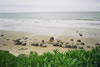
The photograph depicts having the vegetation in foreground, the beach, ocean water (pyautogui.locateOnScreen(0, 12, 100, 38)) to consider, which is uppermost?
the vegetation in foreground

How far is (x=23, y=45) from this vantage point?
451cm

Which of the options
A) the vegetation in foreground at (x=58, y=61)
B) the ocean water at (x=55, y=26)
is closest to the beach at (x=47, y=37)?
the ocean water at (x=55, y=26)

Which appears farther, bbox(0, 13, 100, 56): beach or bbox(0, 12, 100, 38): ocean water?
bbox(0, 12, 100, 38): ocean water

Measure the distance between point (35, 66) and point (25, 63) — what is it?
0.27 ft

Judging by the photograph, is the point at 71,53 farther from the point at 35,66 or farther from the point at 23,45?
the point at 23,45

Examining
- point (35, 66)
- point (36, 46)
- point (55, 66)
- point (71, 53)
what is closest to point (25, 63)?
point (35, 66)

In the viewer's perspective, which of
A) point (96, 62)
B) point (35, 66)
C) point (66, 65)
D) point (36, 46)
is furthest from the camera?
point (36, 46)

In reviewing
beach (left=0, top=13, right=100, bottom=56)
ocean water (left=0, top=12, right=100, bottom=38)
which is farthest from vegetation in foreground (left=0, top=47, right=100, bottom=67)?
ocean water (left=0, top=12, right=100, bottom=38)

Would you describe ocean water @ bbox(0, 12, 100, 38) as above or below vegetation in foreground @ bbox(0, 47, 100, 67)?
below

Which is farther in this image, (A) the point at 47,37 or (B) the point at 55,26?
(B) the point at 55,26

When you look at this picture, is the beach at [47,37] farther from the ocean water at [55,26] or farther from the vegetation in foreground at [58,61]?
the vegetation in foreground at [58,61]

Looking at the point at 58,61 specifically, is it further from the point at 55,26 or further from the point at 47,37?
the point at 55,26

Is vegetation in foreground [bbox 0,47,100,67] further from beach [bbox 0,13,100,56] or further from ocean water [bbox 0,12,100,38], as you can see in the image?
ocean water [bbox 0,12,100,38]

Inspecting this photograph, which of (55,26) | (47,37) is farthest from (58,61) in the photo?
(55,26)
